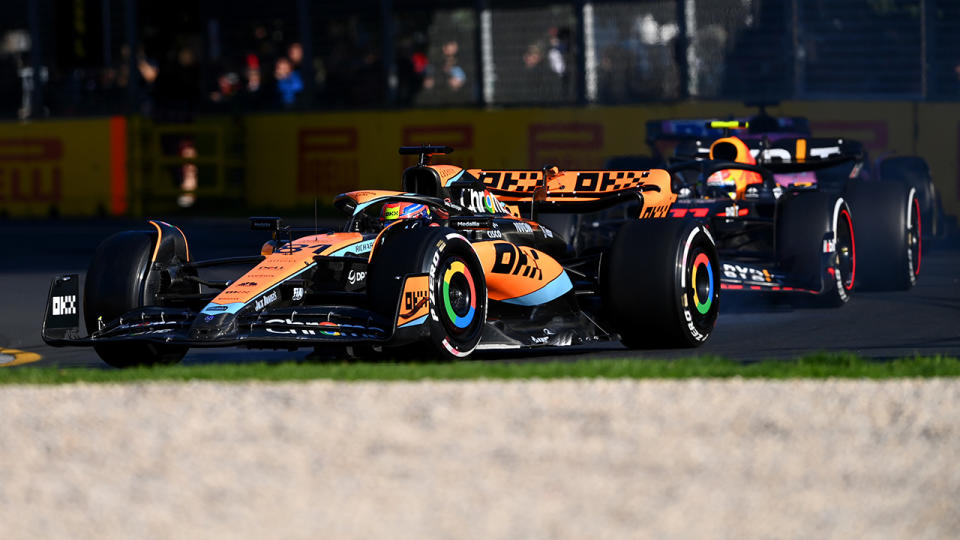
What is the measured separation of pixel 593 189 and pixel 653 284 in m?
1.70

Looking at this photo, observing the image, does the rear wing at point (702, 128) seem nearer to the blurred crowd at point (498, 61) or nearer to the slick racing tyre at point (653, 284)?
the blurred crowd at point (498, 61)

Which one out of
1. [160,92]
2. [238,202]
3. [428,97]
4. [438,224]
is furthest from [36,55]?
[438,224]

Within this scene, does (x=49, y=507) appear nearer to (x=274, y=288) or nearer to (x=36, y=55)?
(x=274, y=288)

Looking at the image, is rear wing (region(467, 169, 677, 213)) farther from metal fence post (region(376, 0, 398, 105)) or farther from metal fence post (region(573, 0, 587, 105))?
metal fence post (region(376, 0, 398, 105))

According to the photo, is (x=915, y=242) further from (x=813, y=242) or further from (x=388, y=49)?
(x=388, y=49)

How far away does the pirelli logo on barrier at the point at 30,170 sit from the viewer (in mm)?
25094

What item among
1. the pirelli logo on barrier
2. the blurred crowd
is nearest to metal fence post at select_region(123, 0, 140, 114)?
the blurred crowd

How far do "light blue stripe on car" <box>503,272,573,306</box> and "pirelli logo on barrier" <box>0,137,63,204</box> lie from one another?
16364 mm

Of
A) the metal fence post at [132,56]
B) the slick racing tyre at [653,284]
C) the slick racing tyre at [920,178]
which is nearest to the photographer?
the slick racing tyre at [653,284]

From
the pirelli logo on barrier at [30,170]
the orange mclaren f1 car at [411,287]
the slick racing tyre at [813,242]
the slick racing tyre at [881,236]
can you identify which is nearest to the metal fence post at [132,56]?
the pirelli logo on barrier at [30,170]

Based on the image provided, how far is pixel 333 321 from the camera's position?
862 cm

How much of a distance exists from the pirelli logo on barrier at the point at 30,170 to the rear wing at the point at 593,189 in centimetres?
1495

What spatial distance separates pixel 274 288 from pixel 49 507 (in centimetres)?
351

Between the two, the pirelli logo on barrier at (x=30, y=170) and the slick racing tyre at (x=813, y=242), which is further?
the pirelli logo on barrier at (x=30, y=170)
